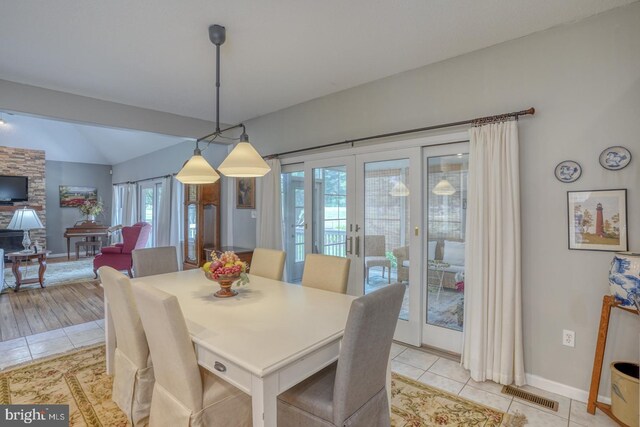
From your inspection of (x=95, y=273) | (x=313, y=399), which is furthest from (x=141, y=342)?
(x=95, y=273)

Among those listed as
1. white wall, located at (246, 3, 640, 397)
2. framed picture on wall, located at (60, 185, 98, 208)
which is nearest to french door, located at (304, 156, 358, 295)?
white wall, located at (246, 3, 640, 397)

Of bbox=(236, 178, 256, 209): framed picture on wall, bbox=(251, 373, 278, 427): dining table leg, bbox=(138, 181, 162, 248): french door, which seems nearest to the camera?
bbox=(251, 373, 278, 427): dining table leg

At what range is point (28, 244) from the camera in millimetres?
5703

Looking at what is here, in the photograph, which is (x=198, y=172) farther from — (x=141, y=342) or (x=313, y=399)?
(x=313, y=399)

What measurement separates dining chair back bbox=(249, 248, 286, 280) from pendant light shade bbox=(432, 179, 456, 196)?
1542mm

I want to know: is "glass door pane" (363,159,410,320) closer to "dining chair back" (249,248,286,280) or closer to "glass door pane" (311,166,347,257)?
"glass door pane" (311,166,347,257)

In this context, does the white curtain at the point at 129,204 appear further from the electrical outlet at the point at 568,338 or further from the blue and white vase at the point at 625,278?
the blue and white vase at the point at 625,278

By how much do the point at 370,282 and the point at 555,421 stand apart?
1.82 meters

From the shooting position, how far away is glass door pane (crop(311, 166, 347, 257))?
3.68 meters

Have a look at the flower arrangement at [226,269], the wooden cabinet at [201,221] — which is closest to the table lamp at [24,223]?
the wooden cabinet at [201,221]

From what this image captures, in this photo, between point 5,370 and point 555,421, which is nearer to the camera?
point 555,421

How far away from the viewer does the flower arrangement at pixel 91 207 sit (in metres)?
8.85

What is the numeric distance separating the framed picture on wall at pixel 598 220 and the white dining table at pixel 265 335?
1693 millimetres

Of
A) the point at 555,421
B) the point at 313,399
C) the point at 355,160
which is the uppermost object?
the point at 355,160
